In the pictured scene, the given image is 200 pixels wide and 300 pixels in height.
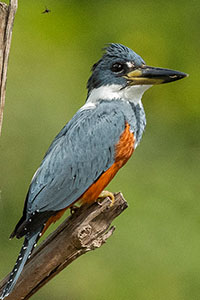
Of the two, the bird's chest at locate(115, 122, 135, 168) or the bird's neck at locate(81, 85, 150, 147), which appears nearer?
the bird's chest at locate(115, 122, 135, 168)

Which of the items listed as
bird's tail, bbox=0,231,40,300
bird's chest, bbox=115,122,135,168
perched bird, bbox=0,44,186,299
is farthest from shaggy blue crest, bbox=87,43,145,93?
bird's tail, bbox=0,231,40,300

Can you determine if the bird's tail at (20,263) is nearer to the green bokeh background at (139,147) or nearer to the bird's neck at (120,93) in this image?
the bird's neck at (120,93)

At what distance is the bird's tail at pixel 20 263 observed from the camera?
3.59 meters

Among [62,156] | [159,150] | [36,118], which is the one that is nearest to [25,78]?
[36,118]

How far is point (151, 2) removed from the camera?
24.3 feet

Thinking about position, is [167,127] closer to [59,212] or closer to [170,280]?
[170,280]

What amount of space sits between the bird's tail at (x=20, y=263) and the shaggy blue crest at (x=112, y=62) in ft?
3.31

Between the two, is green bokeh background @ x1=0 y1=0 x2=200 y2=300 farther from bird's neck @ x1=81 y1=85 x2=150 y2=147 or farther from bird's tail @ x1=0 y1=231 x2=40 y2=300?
bird's tail @ x1=0 y1=231 x2=40 y2=300

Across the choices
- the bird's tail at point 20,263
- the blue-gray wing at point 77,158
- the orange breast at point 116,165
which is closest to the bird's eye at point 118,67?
the blue-gray wing at point 77,158

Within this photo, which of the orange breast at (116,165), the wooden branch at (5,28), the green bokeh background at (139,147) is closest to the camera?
the wooden branch at (5,28)

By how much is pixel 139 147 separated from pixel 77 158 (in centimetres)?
221

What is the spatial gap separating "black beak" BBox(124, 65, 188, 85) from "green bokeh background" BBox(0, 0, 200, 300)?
1.44m

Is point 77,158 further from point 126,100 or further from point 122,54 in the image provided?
point 122,54

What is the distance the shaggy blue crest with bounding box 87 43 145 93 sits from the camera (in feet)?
14.2
